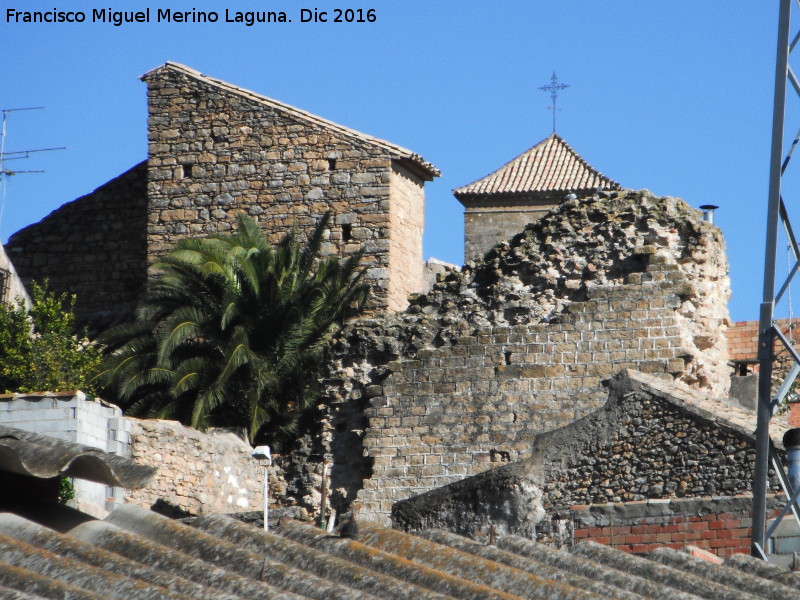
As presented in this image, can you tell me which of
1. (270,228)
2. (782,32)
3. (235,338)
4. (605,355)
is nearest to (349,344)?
(235,338)

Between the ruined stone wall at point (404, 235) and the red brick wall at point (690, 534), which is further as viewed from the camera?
the ruined stone wall at point (404, 235)

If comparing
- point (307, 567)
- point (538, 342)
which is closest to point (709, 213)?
point (538, 342)

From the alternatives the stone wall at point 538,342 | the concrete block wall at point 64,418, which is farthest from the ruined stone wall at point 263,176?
the concrete block wall at point 64,418

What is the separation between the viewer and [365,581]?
7367 millimetres

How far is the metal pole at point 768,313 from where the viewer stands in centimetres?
1016

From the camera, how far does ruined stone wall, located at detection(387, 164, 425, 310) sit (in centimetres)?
2339

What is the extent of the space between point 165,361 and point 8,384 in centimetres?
187

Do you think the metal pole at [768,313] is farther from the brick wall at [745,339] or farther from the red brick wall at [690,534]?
the brick wall at [745,339]

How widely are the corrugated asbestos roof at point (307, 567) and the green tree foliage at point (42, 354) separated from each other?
12321mm

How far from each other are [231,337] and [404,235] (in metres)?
4.41

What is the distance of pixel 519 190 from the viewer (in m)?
38.9

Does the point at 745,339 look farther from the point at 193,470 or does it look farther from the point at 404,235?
the point at 193,470

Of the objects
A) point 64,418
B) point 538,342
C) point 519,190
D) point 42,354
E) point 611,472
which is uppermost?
point 519,190

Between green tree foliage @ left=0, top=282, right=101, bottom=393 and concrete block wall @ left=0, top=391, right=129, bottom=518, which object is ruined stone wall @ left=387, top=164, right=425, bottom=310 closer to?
green tree foliage @ left=0, top=282, right=101, bottom=393
